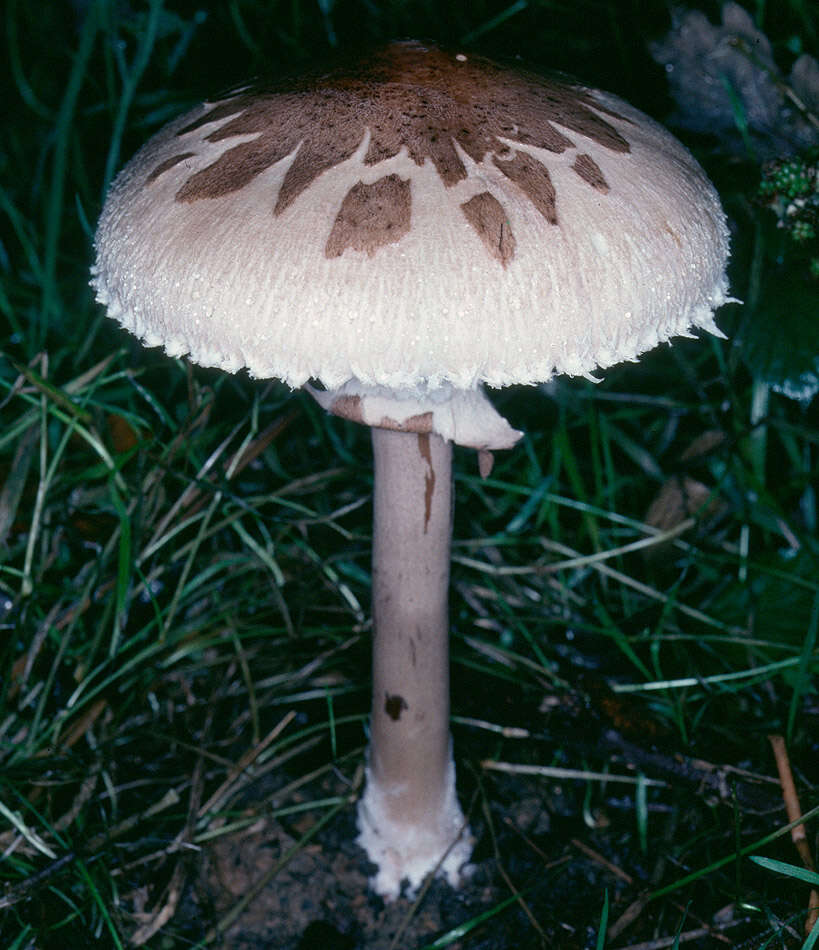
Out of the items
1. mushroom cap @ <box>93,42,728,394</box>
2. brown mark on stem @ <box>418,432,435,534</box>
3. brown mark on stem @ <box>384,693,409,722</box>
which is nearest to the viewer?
mushroom cap @ <box>93,42,728,394</box>

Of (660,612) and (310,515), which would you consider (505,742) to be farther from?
(310,515)

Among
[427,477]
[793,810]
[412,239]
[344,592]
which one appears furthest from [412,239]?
[793,810]

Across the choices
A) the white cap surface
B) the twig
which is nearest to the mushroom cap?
the white cap surface

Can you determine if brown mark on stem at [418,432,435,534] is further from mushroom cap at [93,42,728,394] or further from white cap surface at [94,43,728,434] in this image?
mushroom cap at [93,42,728,394]

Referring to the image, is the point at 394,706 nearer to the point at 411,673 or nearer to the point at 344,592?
the point at 411,673

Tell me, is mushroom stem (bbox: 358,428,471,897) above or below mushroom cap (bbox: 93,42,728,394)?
below

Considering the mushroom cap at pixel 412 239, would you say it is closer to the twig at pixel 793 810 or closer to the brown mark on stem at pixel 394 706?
the brown mark on stem at pixel 394 706

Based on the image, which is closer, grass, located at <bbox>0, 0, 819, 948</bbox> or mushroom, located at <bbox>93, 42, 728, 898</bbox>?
mushroom, located at <bbox>93, 42, 728, 898</bbox>

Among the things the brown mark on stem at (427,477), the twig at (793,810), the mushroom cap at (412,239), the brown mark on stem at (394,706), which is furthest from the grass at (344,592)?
the brown mark on stem at (427,477)

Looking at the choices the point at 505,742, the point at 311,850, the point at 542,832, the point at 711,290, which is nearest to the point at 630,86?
the point at 711,290

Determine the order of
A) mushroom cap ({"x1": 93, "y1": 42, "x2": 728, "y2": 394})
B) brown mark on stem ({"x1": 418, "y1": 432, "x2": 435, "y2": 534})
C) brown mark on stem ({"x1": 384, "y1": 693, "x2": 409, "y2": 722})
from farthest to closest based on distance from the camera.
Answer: brown mark on stem ({"x1": 384, "y1": 693, "x2": 409, "y2": 722}), brown mark on stem ({"x1": 418, "y1": 432, "x2": 435, "y2": 534}), mushroom cap ({"x1": 93, "y1": 42, "x2": 728, "y2": 394})
